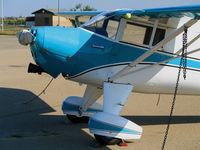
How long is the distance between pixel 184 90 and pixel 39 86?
636cm

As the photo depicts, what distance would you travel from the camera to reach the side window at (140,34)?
21.1 feet

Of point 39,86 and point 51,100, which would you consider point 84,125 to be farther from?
point 39,86

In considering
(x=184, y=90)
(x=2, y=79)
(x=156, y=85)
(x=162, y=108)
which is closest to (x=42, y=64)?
(x=156, y=85)

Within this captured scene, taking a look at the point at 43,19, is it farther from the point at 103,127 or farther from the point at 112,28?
the point at 103,127

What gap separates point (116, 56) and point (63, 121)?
2.44m

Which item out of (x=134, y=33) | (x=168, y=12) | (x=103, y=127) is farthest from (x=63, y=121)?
(x=168, y=12)

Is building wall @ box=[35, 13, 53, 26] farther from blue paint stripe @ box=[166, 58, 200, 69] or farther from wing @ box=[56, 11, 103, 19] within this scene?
blue paint stripe @ box=[166, 58, 200, 69]

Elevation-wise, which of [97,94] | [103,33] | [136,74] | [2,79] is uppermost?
[103,33]

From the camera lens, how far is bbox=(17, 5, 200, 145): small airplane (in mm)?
5961

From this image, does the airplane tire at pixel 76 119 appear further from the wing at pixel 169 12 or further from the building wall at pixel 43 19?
the building wall at pixel 43 19

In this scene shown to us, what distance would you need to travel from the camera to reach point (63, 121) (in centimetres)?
787

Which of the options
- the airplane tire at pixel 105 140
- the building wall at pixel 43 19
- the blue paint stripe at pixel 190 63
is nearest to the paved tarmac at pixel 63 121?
the airplane tire at pixel 105 140

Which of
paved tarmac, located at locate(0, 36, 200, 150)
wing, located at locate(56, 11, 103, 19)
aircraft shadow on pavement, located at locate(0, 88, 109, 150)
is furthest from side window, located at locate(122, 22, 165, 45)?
aircraft shadow on pavement, located at locate(0, 88, 109, 150)

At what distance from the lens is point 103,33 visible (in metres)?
6.44
